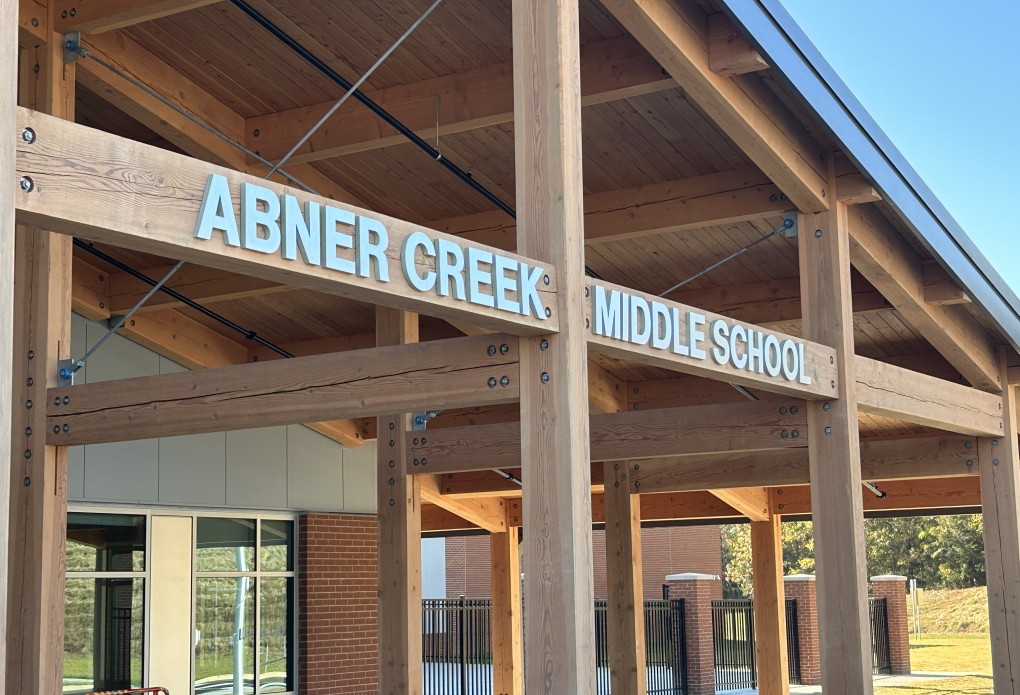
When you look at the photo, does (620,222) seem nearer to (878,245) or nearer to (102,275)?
(878,245)

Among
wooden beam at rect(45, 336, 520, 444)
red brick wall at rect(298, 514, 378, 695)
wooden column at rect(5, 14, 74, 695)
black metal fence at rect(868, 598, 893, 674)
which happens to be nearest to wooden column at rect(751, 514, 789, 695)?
red brick wall at rect(298, 514, 378, 695)

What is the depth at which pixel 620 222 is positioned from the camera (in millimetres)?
10750

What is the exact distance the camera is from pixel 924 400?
997 cm

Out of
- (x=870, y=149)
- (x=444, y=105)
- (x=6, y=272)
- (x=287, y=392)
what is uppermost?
(x=444, y=105)

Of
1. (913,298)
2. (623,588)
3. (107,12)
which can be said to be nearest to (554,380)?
(107,12)

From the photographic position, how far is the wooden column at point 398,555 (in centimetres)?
1054

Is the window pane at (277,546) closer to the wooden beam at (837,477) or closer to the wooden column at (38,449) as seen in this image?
the wooden column at (38,449)

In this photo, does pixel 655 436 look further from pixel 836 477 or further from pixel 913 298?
pixel 913 298

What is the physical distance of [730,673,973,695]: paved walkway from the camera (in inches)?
804

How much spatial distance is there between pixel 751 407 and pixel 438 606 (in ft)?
53.8

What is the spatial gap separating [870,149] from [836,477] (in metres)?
2.20

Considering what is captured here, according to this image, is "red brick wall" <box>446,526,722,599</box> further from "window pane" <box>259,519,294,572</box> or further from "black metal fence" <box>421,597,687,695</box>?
"window pane" <box>259,519,294,572</box>

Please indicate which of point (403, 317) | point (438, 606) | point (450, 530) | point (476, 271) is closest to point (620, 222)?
point (403, 317)

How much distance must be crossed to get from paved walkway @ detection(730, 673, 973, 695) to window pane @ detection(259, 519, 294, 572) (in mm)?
8941
